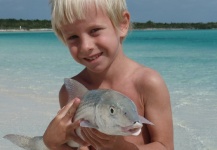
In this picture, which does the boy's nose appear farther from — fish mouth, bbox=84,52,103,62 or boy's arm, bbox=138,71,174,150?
boy's arm, bbox=138,71,174,150

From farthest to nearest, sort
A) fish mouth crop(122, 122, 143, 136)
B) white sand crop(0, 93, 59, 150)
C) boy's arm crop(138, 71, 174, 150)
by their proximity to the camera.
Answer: white sand crop(0, 93, 59, 150), boy's arm crop(138, 71, 174, 150), fish mouth crop(122, 122, 143, 136)

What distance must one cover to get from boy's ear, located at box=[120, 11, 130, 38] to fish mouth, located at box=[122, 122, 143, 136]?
912 millimetres

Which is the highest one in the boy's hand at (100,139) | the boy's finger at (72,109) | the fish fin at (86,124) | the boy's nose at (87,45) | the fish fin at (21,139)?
the boy's nose at (87,45)

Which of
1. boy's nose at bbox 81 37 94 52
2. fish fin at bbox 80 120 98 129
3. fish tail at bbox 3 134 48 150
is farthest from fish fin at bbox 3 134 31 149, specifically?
fish fin at bbox 80 120 98 129

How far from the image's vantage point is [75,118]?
6.45 ft

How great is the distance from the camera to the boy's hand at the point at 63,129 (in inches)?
78.4

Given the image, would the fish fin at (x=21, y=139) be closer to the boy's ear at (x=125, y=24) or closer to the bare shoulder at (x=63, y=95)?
the bare shoulder at (x=63, y=95)

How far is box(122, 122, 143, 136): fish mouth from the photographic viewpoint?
1535 millimetres

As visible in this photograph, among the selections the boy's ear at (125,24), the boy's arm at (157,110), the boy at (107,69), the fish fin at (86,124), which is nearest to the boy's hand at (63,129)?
the boy at (107,69)

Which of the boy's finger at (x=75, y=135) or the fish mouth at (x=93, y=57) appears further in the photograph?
the fish mouth at (x=93, y=57)

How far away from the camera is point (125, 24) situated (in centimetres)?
244

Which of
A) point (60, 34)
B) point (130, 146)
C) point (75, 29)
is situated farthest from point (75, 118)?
point (60, 34)

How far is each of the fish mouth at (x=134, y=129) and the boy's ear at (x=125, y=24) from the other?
0.91 metres

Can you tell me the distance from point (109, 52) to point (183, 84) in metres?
5.79
